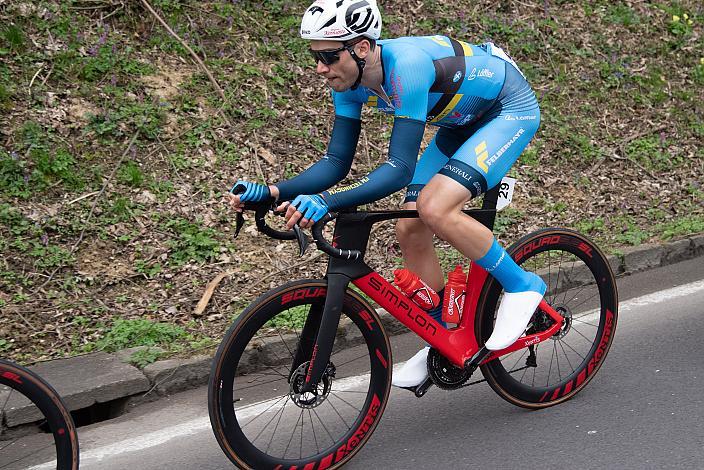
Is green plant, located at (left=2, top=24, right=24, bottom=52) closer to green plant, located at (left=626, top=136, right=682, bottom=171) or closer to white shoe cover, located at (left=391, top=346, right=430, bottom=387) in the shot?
white shoe cover, located at (left=391, top=346, right=430, bottom=387)

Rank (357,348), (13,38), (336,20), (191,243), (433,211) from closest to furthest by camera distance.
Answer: (336,20), (433,211), (357,348), (191,243), (13,38)

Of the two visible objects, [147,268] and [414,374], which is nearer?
[414,374]

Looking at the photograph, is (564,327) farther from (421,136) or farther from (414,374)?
(421,136)

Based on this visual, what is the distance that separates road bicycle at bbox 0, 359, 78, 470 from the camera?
3484 millimetres

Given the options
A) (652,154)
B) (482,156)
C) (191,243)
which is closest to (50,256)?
(191,243)

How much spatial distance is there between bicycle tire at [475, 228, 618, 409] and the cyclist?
218 mm

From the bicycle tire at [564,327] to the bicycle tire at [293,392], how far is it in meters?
0.62

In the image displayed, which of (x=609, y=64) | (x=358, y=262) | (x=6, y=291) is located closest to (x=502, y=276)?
(x=358, y=262)

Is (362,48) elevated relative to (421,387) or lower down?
elevated

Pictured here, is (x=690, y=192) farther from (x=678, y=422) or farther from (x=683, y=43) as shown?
(x=678, y=422)

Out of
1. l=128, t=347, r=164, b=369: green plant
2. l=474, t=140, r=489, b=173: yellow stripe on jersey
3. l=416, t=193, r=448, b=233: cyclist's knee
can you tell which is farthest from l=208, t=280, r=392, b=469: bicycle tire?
l=474, t=140, r=489, b=173: yellow stripe on jersey

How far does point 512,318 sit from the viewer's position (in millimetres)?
4434

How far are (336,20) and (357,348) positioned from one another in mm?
1824

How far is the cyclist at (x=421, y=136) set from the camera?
391cm
